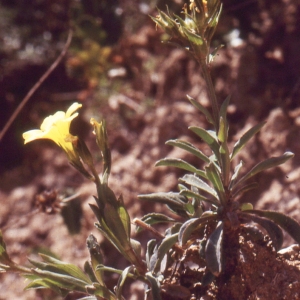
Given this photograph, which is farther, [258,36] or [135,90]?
[135,90]

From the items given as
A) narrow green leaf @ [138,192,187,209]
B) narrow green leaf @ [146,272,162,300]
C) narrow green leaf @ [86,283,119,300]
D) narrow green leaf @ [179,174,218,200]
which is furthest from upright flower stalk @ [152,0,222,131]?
narrow green leaf @ [86,283,119,300]

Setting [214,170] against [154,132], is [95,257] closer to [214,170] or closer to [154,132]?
[214,170]

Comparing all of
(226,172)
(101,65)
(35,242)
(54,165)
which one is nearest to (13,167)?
(54,165)

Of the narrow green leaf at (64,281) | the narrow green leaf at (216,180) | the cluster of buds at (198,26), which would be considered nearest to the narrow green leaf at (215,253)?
the narrow green leaf at (216,180)

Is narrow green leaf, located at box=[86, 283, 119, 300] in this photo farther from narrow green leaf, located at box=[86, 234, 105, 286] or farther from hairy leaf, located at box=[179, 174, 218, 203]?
hairy leaf, located at box=[179, 174, 218, 203]

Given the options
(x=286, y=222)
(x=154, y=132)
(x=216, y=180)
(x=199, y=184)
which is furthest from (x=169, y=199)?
(x=154, y=132)

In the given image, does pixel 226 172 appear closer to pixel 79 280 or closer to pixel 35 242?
pixel 79 280
